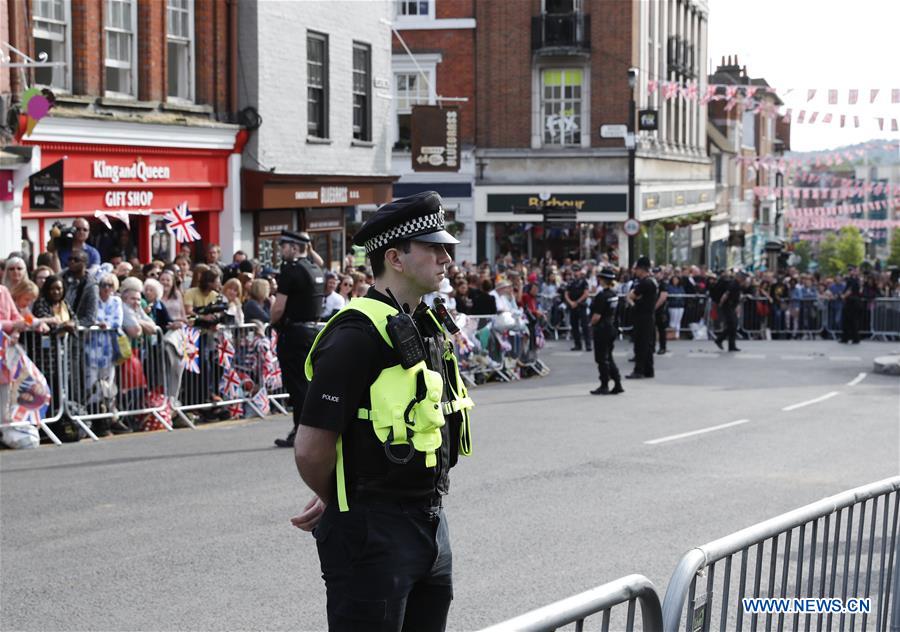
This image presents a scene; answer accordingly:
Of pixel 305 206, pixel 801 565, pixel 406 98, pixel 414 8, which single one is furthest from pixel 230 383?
pixel 414 8

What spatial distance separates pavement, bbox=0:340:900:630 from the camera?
747 cm

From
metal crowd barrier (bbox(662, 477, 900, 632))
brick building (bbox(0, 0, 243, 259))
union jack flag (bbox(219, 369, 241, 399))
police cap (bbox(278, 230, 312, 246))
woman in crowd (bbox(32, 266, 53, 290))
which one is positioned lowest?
union jack flag (bbox(219, 369, 241, 399))

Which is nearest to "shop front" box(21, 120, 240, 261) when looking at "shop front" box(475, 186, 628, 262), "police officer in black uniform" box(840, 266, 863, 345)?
"police officer in black uniform" box(840, 266, 863, 345)

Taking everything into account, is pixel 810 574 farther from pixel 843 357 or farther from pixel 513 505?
pixel 843 357

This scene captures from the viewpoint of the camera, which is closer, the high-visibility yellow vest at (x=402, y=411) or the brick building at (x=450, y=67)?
the high-visibility yellow vest at (x=402, y=411)

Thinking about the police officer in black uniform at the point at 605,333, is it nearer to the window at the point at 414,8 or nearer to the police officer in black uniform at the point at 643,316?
the police officer in black uniform at the point at 643,316

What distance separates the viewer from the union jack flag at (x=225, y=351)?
15625 millimetres

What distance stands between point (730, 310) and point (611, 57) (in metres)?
20.0

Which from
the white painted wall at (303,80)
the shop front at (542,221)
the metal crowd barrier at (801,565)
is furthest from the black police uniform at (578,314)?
the metal crowd barrier at (801,565)

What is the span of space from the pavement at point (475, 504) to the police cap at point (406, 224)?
10.1 ft

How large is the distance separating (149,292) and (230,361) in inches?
54.9

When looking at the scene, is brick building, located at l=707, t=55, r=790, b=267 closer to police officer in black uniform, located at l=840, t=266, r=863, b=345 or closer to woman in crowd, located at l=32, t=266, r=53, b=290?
police officer in black uniform, located at l=840, t=266, r=863, b=345

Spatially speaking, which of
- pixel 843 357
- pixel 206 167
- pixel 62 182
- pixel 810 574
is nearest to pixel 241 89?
pixel 206 167

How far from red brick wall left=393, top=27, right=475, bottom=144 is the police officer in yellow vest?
143 ft
